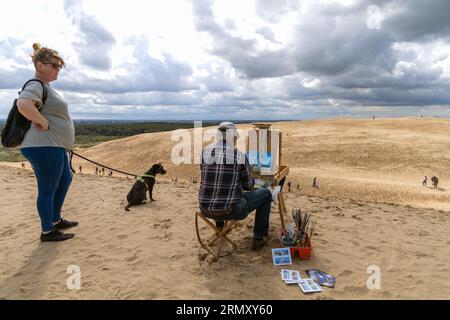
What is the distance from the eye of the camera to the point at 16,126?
423cm

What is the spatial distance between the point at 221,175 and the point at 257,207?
0.90 metres

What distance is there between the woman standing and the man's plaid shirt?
2194 mm

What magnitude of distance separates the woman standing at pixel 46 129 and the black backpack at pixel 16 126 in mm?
55

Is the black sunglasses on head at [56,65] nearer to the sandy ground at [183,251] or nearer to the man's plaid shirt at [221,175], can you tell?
the man's plaid shirt at [221,175]

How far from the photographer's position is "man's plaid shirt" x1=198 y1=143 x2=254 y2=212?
4.14 metres

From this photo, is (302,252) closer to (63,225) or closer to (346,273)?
(346,273)

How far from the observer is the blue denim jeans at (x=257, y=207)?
4.30 meters

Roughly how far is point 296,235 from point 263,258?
0.67 meters

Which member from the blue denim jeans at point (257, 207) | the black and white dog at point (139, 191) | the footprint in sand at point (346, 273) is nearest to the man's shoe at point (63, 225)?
the black and white dog at point (139, 191)

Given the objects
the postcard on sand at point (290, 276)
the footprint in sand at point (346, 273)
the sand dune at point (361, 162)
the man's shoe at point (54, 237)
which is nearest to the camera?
the postcard on sand at point (290, 276)


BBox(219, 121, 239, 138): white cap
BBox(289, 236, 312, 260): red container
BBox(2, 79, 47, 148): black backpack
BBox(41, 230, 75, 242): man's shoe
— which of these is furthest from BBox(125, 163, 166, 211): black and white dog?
BBox(289, 236, 312, 260): red container

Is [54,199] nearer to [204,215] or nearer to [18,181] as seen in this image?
[204,215]

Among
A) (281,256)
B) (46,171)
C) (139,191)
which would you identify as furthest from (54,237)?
(281,256)
